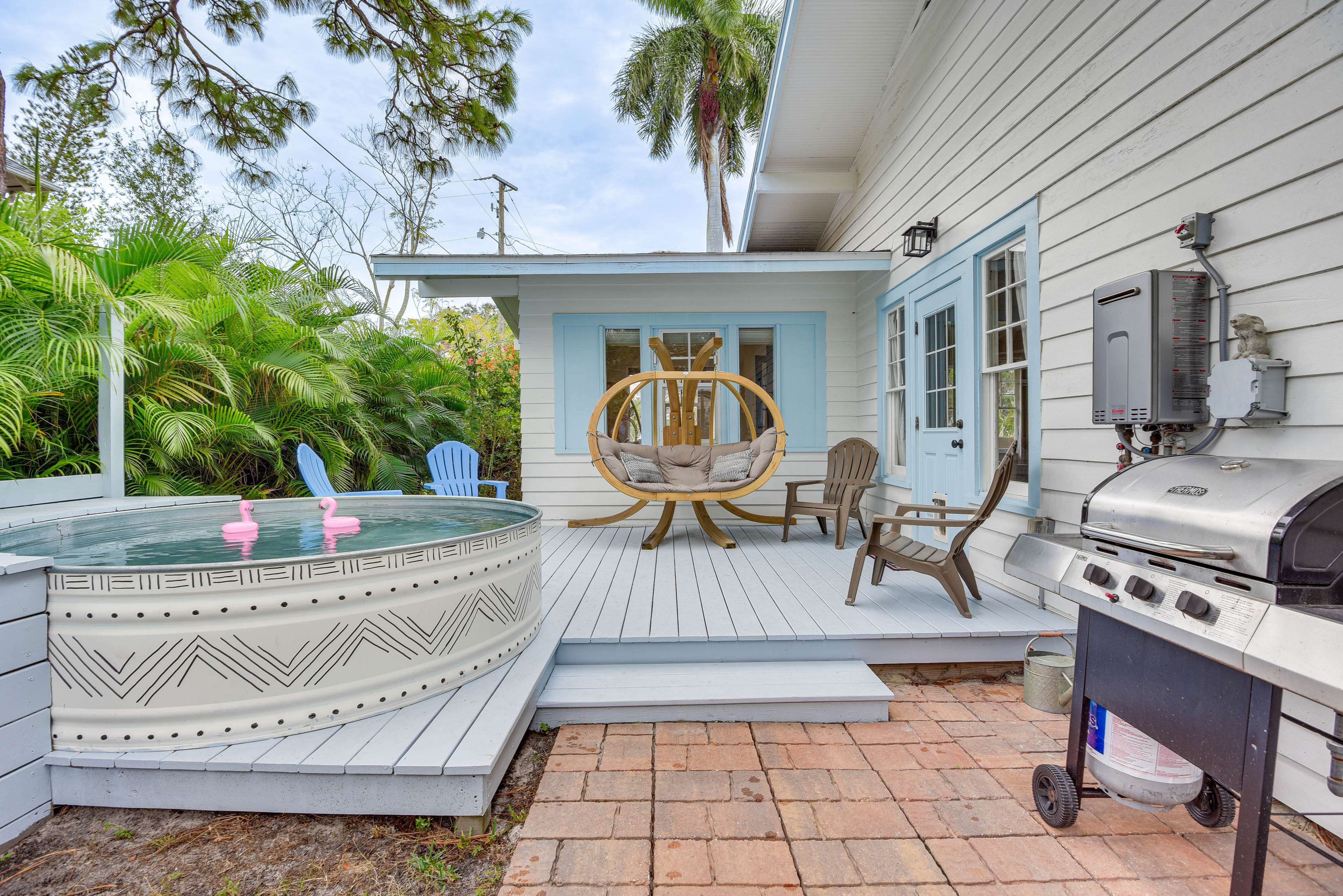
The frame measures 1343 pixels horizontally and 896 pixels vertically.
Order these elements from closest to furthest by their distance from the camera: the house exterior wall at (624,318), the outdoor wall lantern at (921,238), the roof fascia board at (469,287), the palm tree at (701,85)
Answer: the outdoor wall lantern at (921,238), the roof fascia board at (469,287), the house exterior wall at (624,318), the palm tree at (701,85)

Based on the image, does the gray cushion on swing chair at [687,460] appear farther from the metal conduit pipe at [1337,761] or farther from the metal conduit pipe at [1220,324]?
the metal conduit pipe at [1337,761]

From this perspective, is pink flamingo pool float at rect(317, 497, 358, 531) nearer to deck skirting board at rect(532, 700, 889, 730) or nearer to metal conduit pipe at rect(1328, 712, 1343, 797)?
deck skirting board at rect(532, 700, 889, 730)

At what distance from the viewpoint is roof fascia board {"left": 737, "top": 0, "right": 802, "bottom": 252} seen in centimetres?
458

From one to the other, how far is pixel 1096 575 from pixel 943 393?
2972 millimetres

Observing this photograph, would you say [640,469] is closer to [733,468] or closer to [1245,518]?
[733,468]

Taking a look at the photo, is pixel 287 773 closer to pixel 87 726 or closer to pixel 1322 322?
pixel 87 726

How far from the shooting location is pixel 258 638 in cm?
186

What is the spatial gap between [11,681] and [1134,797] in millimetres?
3014

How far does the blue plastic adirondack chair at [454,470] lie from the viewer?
5695 mm

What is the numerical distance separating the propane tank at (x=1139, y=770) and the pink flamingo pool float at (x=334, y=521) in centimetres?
317

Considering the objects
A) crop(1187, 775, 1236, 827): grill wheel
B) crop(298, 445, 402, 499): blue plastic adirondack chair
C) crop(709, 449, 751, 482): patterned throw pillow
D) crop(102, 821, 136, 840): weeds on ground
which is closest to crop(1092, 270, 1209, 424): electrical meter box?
crop(1187, 775, 1236, 827): grill wheel

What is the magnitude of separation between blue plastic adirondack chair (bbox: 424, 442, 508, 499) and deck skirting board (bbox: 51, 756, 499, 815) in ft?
12.5

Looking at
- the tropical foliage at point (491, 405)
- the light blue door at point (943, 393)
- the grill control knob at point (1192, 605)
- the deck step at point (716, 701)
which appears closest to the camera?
the grill control knob at point (1192, 605)

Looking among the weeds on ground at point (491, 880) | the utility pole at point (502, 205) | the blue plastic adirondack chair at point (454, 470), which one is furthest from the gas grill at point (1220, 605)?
the utility pole at point (502, 205)
